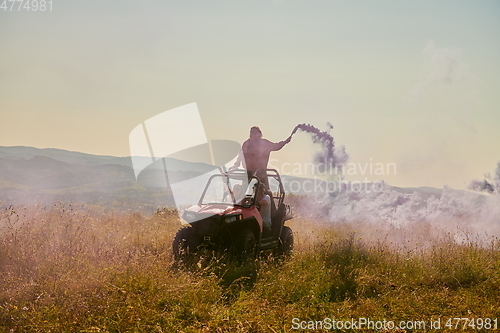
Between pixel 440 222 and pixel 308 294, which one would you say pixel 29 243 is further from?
pixel 440 222

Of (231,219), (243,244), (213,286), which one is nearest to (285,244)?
(243,244)

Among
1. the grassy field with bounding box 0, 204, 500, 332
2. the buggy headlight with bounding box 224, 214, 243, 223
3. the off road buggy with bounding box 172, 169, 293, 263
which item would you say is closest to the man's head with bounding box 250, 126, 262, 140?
the off road buggy with bounding box 172, 169, 293, 263

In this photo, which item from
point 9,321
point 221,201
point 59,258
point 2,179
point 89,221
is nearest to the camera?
point 9,321

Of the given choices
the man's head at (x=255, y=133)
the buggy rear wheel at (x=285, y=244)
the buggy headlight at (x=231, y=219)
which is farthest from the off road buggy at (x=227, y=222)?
the man's head at (x=255, y=133)

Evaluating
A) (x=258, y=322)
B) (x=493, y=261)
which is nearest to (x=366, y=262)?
(x=493, y=261)

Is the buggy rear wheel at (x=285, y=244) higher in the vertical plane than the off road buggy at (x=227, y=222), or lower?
lower

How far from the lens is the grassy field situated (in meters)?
5.54

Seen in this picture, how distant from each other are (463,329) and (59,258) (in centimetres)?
708

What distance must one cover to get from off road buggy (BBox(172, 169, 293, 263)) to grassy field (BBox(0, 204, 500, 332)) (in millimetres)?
420

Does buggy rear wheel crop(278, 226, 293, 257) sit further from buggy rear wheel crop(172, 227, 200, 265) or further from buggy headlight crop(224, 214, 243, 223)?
buggy rear wheel crop(172, 227, 200, 265)

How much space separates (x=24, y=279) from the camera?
679 cm

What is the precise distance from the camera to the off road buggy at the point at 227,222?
26.5 ft

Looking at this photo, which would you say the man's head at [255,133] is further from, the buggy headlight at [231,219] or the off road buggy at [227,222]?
the buggy headlight at [231,219]

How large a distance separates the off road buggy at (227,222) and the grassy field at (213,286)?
0.42m
